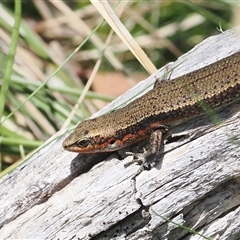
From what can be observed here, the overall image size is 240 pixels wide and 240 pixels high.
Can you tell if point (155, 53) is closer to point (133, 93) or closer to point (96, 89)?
point (96, 89)

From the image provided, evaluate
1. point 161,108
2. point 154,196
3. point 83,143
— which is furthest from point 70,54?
point 154,196

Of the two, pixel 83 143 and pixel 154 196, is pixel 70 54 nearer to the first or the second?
pixel 83 143

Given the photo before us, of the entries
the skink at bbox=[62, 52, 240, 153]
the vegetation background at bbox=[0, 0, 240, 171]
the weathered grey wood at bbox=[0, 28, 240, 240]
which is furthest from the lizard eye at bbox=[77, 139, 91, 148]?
the vegetation background at bbox=[0, 0, 240, 171]

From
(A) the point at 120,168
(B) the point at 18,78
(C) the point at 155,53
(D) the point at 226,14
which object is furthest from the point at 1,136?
(D) the point at 226,14

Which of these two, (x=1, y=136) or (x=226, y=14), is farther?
(x=226, y=14)

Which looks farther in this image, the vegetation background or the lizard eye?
the vegetation background

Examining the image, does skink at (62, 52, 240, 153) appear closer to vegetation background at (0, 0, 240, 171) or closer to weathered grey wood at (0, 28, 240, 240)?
weathered grey wood at (0, 28, 240, 240)
